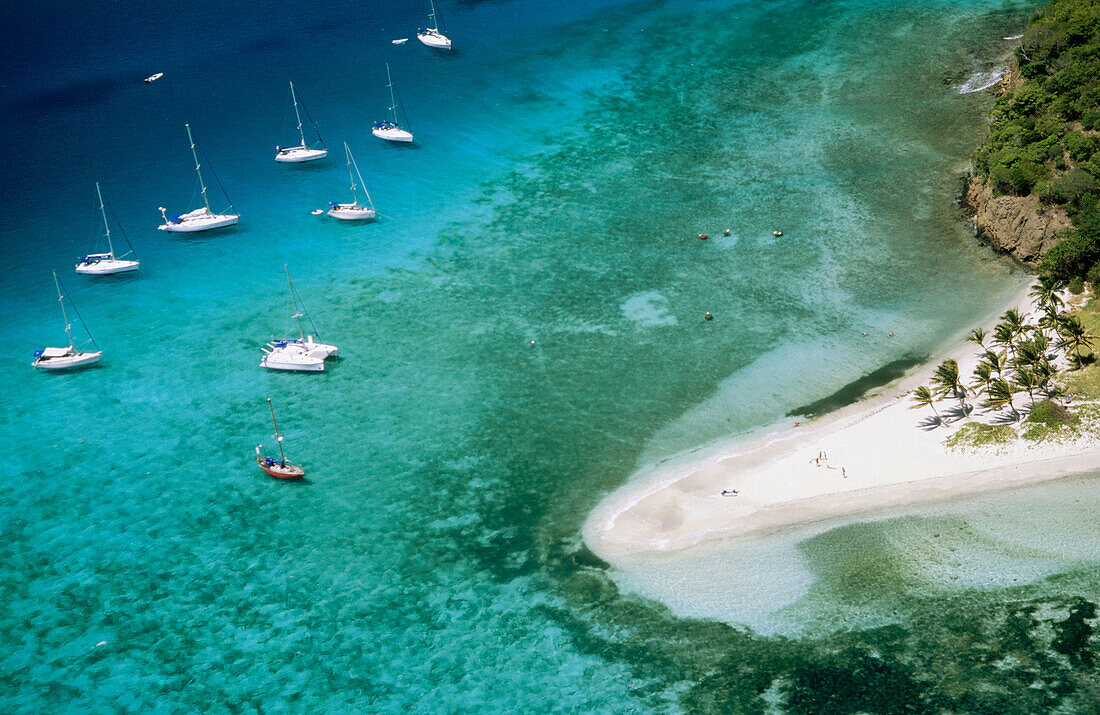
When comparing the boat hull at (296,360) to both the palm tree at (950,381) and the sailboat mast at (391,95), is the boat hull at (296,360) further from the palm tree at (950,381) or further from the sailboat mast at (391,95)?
the palm tree at (950,381)

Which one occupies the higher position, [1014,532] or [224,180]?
[224,180]

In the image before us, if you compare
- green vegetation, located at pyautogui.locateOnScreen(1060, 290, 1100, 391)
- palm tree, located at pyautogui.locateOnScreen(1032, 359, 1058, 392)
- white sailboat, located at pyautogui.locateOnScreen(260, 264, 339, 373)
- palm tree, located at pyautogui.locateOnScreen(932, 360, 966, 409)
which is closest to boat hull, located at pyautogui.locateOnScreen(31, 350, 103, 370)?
white sailboat, located at pyautogui.locateOnScreen(260, 264, 339, 373)

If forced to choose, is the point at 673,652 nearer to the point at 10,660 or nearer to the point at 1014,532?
the point at 1014,532

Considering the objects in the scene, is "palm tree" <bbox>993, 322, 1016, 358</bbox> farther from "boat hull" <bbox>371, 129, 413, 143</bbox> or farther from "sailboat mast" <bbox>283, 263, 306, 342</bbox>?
"boat hull" <bbox>371, 129, 413, 143</bbox>

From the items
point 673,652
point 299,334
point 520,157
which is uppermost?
point 520,157

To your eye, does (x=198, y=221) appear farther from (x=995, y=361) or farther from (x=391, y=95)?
(x=995, y=361)

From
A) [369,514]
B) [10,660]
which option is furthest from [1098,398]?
[10,660]
